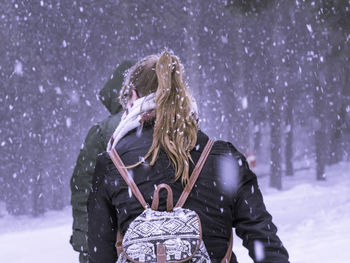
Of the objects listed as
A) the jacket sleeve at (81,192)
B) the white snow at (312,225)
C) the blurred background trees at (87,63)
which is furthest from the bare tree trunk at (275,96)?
the jacket sleeve at (81,192)

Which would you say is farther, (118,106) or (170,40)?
(170,40)

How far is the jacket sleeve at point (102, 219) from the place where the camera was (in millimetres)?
2043

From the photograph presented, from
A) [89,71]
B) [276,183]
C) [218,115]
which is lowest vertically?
A: [276,183]

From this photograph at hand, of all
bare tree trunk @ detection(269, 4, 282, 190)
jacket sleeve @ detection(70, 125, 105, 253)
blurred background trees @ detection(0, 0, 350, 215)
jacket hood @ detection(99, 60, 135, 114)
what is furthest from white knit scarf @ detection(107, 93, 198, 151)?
bare tree trunk @ detection(269, 4, 282, 190)

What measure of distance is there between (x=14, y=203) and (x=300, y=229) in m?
12.5

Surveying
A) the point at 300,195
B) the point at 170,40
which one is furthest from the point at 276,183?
the point at 170,40

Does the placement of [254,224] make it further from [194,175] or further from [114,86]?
[114,86]

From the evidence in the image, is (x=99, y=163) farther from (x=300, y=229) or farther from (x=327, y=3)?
(x=300, y=229)

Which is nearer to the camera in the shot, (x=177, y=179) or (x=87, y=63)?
(x=177, y=179)

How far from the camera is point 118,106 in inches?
139

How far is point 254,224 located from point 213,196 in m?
0.19

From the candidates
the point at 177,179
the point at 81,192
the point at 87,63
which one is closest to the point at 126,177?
the point at 177,179

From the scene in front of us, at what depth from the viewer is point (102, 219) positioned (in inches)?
80.7

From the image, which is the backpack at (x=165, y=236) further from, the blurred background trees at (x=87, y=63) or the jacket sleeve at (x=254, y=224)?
the blurred background trees at (x=87, y=63)
